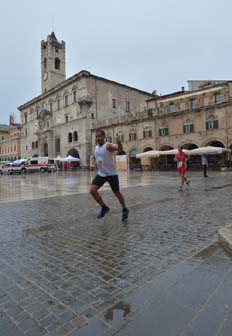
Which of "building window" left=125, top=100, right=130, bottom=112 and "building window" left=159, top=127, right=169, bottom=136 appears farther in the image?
"building window" left=125, top=100, right=130, bottom=112

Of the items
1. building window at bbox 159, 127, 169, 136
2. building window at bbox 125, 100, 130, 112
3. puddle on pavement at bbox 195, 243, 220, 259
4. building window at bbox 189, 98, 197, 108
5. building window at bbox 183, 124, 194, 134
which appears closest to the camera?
puddle on pavement at bbox 195, 243, 220, 259

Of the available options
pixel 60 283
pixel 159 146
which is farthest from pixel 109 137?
pixel 60 283

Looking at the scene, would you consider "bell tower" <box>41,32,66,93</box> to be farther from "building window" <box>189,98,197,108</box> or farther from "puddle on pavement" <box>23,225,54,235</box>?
"puddle on pavement" <box>23,225,54,235</box>

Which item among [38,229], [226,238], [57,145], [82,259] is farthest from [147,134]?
[82,259]

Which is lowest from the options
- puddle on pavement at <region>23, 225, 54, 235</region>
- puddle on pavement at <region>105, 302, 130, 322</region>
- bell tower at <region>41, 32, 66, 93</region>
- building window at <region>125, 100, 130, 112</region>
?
puddle on pavement at <region>23, 225, 54, 235</region>

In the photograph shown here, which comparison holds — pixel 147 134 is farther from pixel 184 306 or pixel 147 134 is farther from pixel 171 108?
pixel 184 306

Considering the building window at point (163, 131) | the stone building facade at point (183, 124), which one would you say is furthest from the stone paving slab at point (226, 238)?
the building window at point (163, 131)

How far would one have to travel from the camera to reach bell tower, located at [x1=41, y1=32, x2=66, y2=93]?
5700 centimetres

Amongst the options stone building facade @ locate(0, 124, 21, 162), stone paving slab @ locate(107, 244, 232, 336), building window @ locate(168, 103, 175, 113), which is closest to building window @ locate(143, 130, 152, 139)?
building window @ locate(168, 103, 175, 113)

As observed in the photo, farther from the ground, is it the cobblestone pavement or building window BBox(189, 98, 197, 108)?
building window BBox(189, 98, 197, 108)

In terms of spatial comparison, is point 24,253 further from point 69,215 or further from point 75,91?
point 75,91

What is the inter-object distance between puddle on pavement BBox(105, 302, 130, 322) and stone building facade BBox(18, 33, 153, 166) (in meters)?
39.3

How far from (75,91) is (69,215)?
4477cm

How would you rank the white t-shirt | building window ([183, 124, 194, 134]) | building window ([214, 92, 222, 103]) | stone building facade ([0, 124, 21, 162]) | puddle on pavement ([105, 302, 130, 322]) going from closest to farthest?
puddle on pavement ([105, 302, 130, 322])
the white t-shirt
building window ([214, 92, 222, 103])
building window ([183, 124, 194, 134])
stone building facade ([0, 124, 21, 162])
